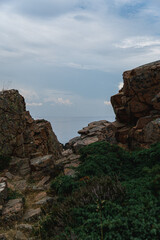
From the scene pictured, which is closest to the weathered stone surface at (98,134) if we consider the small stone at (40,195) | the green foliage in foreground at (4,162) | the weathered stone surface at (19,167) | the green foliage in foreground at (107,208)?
the weathered stone surface at (19,167)

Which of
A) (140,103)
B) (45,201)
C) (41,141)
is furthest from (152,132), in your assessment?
(41,141)

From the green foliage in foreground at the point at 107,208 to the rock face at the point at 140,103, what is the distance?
6.76m

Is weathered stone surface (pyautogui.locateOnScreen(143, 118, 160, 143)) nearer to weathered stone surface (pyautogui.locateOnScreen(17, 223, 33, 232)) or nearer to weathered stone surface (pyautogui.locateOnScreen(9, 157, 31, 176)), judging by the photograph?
weathered stone surface (pyautogui.locateOnScreen(9, 157, 31, 176))

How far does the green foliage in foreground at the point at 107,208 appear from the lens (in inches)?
223

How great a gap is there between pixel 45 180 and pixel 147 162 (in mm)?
5956

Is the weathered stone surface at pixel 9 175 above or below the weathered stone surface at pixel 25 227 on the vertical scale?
above

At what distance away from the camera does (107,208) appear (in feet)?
21.4

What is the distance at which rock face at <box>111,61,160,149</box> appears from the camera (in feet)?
56.9

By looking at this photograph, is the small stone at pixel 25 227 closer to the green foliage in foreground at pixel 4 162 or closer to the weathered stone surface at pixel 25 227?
the weathered stone surface at pixel 25 227

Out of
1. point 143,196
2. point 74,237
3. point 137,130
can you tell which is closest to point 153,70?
point 137,130

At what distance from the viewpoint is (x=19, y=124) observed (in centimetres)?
1600

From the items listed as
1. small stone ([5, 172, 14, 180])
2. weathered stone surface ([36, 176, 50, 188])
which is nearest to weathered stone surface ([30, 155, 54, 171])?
weathered stone surface ([36, 176, 50, 188])

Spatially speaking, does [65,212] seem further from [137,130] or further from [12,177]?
[137,130]

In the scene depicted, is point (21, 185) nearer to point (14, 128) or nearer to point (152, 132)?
point (14, 128)
